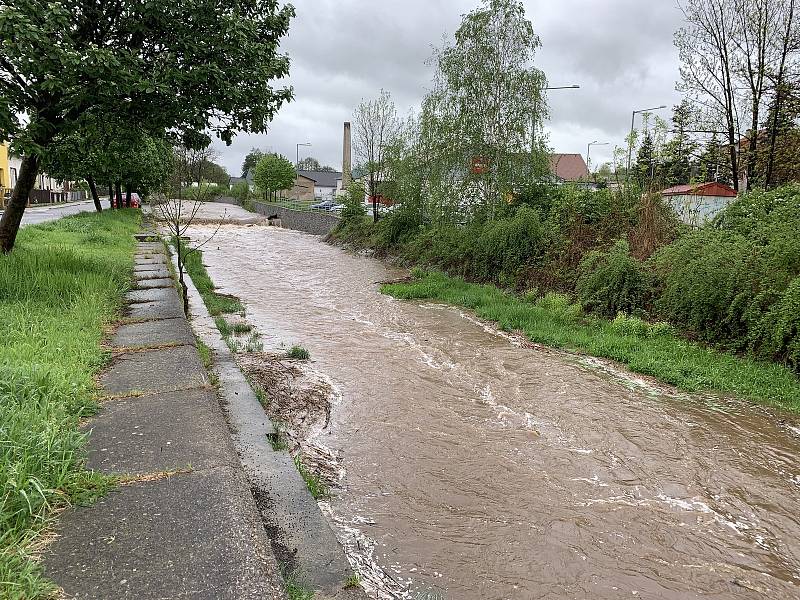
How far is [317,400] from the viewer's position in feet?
22.6

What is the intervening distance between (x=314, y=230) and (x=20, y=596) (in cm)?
3763

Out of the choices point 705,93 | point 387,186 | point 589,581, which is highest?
point 705,93

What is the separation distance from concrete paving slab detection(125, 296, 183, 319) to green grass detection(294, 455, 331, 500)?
3.35 metres

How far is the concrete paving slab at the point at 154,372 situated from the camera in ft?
14.7

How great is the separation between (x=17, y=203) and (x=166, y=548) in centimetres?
847

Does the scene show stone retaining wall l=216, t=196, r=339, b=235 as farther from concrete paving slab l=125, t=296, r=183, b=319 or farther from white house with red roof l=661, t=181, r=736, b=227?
concrete paving slab l=125, t=296, r=183, b=319

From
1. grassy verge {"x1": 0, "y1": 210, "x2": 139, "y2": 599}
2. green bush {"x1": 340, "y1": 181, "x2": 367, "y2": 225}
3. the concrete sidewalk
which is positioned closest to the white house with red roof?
grassy verge {"x1": 0, "y1": 210, "x2": 139, "y2": 599}

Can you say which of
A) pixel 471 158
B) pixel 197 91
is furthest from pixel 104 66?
pixel 471 158

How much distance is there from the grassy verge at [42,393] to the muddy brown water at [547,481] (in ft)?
6.20

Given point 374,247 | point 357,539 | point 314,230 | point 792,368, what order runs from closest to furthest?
1. point 357,539
2. point 792,368
3. point 374,247
4. point 314,230

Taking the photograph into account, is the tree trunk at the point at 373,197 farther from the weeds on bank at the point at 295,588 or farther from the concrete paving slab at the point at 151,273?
the weeds on bank at the point at 295,588

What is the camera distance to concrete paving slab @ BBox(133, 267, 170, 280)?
10.6 m

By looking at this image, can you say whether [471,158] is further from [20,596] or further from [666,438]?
[20,596]

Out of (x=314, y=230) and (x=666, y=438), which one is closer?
(x=666, y=438)
